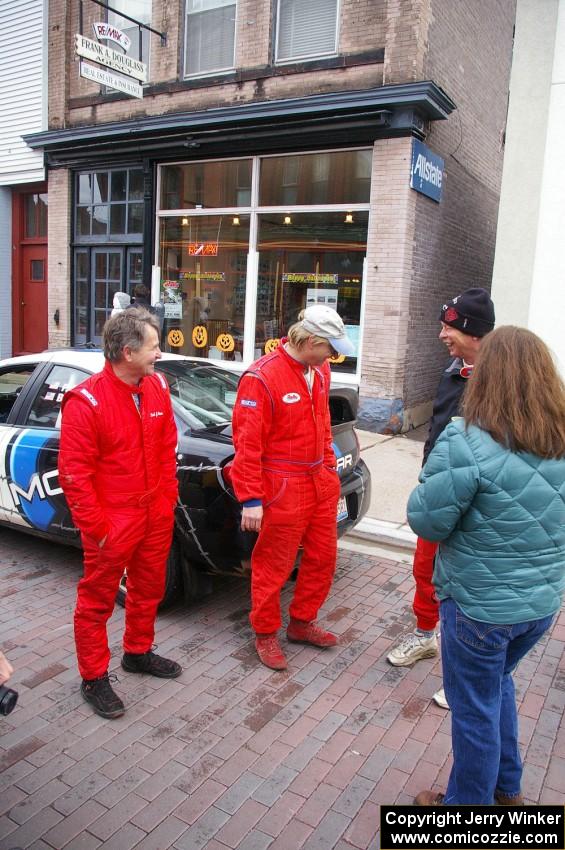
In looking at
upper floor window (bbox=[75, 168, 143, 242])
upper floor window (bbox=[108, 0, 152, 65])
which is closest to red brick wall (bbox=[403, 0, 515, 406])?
upper floor window (bbox=[108, 0, 152, 65])

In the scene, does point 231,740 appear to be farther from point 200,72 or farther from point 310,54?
point 200,72

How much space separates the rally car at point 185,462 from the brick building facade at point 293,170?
4935 mm

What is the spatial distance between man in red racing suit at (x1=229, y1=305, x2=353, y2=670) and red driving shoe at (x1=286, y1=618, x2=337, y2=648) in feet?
0.60

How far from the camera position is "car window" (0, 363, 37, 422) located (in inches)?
195

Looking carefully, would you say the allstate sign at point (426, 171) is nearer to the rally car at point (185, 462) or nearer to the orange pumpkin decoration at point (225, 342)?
the orange pumpkin decoration at point (225, 342)

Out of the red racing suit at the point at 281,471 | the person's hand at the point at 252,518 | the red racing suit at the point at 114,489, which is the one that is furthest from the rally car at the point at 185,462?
the red racing suit at the point at 114,489

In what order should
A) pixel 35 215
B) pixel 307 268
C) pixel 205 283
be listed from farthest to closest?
pixel 35 215 → pixel 205 283 → pixel 307 268

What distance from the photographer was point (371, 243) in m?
9.21

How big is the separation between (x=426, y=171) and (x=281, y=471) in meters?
7.10

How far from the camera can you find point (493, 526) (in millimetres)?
2100

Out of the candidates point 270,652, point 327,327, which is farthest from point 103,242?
point 270,652

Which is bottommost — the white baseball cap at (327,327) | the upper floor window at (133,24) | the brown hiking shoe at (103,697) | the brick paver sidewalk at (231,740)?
the brick paver sidewalk at (231,740)

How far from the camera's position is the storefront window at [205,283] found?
10.8m

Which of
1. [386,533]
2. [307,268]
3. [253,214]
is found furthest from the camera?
[253,214]
